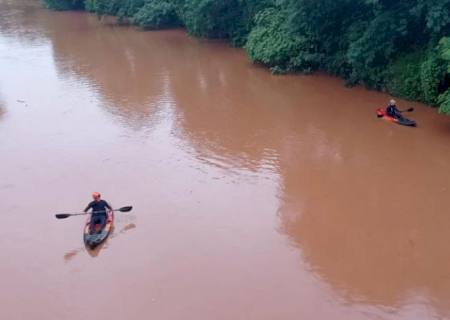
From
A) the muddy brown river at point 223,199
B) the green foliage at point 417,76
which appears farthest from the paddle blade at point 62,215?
the green foliage at point 417,76

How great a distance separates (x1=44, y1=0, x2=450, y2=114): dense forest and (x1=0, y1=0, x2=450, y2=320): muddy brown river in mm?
701

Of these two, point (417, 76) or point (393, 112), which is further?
point (417, 76)

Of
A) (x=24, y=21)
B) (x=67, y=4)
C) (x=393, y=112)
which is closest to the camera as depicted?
(x=393, y=112)

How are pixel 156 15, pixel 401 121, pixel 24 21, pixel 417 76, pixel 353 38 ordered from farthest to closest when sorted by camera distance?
pixel 24 21, pixel 156 15, pixel 353 38, pixel 417 76, pixel 401 121

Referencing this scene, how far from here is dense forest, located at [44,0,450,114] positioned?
1596 cm

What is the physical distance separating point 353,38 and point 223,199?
878 centimetres

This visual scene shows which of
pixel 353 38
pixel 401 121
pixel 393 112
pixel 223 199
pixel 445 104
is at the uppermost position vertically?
pixel 353 38

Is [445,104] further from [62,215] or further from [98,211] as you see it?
[62,215]

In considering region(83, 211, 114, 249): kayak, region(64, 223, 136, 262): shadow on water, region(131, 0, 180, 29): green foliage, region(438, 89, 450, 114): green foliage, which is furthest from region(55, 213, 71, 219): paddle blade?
region(131, 0, 180, 29): green foliage

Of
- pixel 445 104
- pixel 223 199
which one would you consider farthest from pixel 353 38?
pixel 223 199

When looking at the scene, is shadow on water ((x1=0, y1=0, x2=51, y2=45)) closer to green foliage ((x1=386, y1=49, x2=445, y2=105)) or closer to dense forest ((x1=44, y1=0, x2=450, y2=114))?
dense forest ((x1=44, y1=0, x2=450, y2=114))

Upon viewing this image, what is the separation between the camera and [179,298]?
957 centimetres

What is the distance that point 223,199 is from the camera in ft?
41.3

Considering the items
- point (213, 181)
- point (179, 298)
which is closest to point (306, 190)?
point (213, 181)
